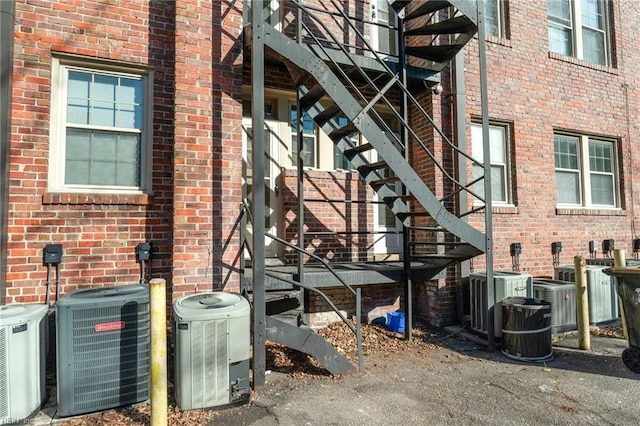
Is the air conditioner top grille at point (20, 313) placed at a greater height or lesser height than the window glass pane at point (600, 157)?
lesser

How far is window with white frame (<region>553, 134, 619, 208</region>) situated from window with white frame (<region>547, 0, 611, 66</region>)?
1.67 m

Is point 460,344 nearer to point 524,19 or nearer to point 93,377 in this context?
point 93,377

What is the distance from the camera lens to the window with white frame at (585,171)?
7.27m

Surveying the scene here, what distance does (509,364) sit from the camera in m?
4.45

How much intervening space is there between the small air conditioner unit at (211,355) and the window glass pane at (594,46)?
8.32 m

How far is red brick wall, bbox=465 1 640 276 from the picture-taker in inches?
255

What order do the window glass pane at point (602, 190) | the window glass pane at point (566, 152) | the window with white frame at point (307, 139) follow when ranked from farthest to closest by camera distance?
the window glass pane at point (602, 190) → the window glass pane at point (566, 152) → the window with white frame at point (307, 139)

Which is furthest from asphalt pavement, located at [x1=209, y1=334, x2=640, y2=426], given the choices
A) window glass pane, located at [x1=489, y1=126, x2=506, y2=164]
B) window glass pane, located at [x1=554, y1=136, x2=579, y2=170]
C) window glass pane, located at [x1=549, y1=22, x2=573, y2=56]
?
window glass pane, located at [x1=549, y1=22, x2=573, y2=56]

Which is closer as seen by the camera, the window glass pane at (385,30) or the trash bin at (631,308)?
the trash bin at (631,308)

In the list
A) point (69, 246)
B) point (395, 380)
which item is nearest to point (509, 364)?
point (395, 380)

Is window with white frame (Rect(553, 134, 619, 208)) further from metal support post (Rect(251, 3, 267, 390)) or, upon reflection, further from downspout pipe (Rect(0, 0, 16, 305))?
downspout pipe (Rect(0, 0, 16, 305))

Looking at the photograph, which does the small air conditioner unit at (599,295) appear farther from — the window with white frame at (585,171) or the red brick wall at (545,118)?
the window with white frame at (585,171)

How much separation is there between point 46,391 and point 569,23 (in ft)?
32.2

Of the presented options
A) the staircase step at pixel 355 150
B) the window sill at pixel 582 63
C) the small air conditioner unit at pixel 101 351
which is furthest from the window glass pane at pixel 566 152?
the small air conditioner unit at pixel 101 351
